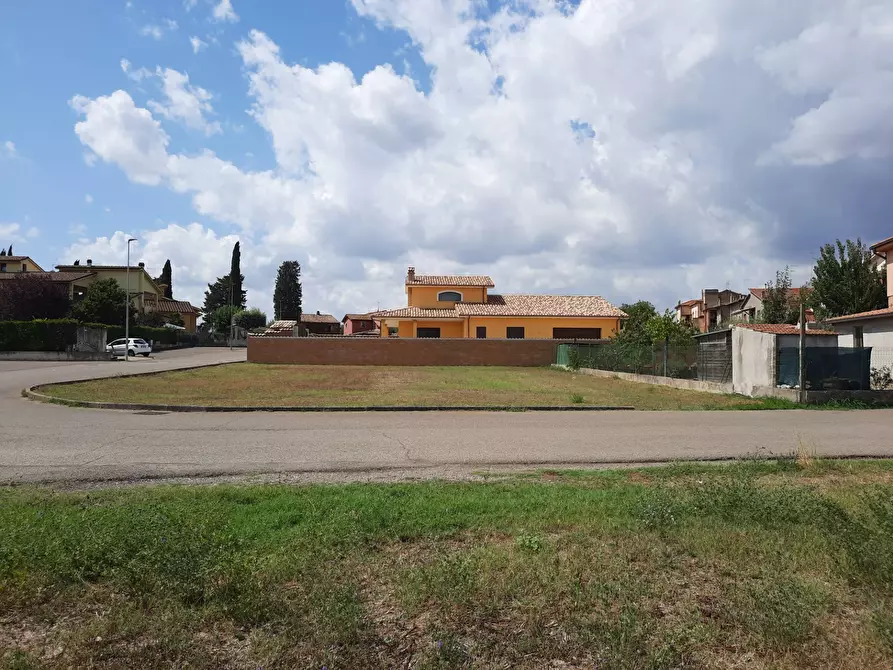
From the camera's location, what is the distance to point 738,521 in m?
5.84

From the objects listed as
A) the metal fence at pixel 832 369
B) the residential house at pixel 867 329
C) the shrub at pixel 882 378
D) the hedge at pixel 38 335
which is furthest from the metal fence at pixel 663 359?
the hedge at pixel 38 335

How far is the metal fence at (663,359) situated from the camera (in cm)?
2459

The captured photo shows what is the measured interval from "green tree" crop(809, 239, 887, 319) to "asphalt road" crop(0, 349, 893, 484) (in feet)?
80.1

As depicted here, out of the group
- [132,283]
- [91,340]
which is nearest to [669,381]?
[91,340]

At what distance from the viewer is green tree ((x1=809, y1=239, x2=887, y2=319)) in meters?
37.6

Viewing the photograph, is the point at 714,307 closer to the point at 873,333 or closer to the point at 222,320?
the point at 873,333

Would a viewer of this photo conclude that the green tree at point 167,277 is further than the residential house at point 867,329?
Yes

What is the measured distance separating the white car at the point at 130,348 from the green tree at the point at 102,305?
906 cm

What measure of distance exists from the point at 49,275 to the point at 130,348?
22.4 metres

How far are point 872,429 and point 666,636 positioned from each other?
12.1 meters

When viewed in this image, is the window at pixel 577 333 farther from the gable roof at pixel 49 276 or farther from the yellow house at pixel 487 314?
the gable roof at pixel 49 276

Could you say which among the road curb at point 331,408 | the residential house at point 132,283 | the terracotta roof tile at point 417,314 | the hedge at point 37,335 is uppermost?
the residential house at point 132,283

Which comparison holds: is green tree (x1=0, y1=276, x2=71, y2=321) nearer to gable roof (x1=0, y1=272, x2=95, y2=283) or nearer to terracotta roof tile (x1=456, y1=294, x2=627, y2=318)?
gable roof (x1=0, y1=272, x2=95, y2=283)

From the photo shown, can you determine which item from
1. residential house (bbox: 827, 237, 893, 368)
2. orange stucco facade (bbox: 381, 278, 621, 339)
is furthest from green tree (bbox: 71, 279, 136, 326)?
residential house (bbox: 827, 237, 893, 368)
